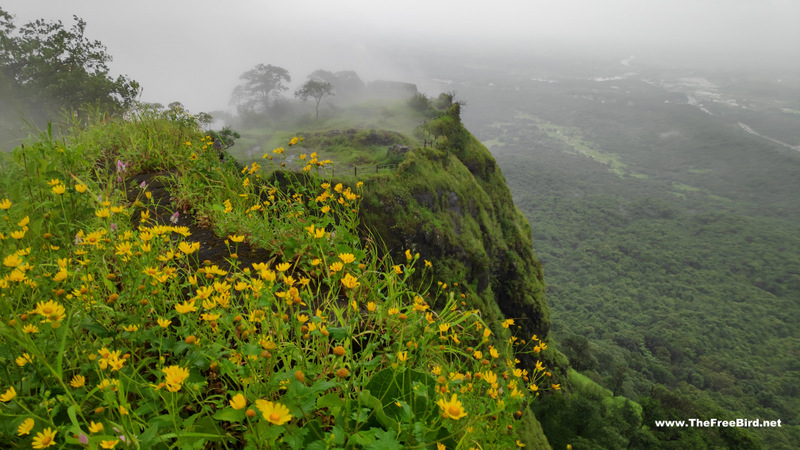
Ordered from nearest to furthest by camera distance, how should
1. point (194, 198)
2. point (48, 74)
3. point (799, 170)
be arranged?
point (194, 198) < point (48, 74) < point (799, 170)

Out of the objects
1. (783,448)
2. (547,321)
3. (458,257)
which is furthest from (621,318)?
(458,257)

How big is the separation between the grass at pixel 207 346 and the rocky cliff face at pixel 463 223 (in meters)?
10.7

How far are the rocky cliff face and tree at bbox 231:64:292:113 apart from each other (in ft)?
115

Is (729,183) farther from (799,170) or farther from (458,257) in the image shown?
(458,257)

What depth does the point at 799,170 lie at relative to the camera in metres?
142

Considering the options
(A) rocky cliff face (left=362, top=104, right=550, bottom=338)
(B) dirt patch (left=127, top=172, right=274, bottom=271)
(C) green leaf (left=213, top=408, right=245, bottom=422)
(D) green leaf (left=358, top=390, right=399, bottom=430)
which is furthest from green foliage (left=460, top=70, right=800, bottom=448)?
(C) green leaf (left=213, top=408, right=245, bottom=422)

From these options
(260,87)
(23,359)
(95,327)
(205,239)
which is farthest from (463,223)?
(260,87)

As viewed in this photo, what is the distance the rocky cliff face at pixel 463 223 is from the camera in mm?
16234

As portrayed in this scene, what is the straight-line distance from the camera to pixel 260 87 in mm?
51594

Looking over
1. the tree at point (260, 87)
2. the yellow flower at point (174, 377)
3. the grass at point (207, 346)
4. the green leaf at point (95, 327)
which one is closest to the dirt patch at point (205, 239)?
the grass at point (207, 346)

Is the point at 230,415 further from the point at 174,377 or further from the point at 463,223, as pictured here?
the point at 463,223

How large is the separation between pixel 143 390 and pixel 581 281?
82664 millimetres

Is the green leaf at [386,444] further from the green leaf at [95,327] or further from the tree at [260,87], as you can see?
the tree at [260,87]

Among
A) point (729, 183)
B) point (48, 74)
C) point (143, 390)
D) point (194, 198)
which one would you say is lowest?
point (729, 183)
